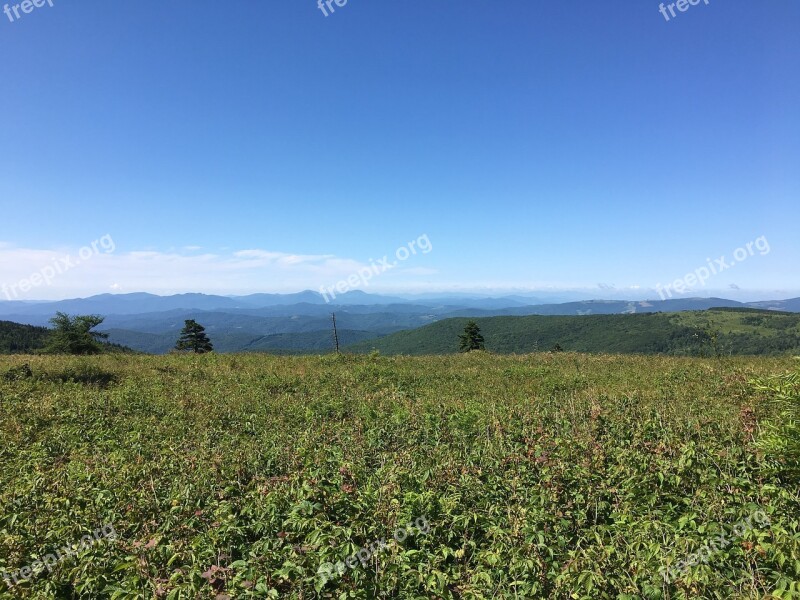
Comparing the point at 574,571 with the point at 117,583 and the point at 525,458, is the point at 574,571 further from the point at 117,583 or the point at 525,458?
the point at 117,583

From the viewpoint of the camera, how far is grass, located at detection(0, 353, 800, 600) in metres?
3.92

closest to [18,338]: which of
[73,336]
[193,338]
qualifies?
[193,338]

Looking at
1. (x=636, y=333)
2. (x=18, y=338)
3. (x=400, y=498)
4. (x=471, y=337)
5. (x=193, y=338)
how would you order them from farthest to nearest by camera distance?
(x=636, y=333)
(x=18, y=338)
(x=471, y=337)
(x=193, y=338)
(x=400, y=498)

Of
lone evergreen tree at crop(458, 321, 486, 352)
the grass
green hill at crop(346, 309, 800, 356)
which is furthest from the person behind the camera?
green hill at crop(346, 309, 800, 356)

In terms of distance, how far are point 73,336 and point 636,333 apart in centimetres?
18146

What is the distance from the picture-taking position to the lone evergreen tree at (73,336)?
34.2 metres

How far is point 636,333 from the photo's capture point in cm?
16162

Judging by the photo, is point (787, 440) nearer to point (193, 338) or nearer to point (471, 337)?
point (471, 337)

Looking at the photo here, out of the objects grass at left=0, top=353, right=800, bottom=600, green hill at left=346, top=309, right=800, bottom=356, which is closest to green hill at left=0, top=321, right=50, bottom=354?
green hill at left=346, top=309, right=800, bottom=356

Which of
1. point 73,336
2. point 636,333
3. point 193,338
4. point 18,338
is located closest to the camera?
point 73,336

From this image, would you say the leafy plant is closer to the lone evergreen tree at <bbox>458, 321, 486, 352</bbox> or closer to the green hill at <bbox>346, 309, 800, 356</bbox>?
the lone evergreen tree at <bbox>458, 321, 486, 352</bbox>

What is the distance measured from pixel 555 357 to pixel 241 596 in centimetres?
2273

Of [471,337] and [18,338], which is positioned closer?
[471,337]

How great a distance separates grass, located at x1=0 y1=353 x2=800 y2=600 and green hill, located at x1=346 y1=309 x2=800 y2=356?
337 feet
